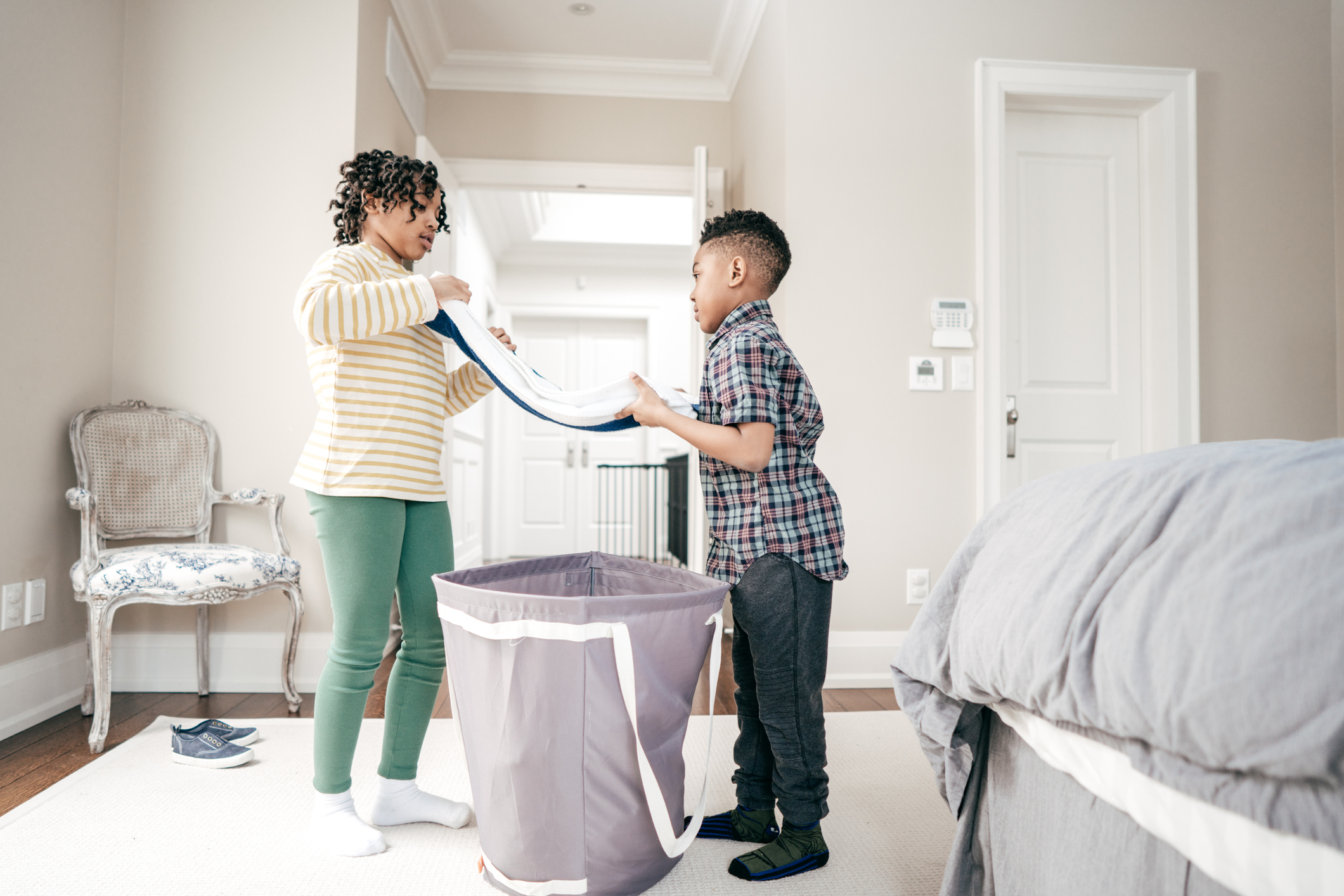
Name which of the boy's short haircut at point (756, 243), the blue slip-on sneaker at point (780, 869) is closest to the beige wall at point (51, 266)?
the boy's short haircut at point (756, 243)

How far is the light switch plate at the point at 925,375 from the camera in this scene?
2752 mm

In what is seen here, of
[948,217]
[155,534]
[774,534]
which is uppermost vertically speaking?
[948,217]

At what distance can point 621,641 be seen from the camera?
42.8 inches

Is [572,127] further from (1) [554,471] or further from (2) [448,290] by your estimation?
(1) [554,471]

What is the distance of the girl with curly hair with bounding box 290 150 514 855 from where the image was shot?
136 centimetres

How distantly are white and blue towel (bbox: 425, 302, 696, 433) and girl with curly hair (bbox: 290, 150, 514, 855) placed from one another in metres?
0.05

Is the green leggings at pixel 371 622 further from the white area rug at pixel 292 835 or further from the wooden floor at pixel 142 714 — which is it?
the wooden floor at pixel 142 714

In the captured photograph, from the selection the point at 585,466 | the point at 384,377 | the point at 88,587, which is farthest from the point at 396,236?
the point at 585,466

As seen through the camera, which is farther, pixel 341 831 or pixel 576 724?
pixel 341 831

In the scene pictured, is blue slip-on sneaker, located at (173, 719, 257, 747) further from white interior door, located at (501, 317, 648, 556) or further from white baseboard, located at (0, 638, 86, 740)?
white interior door, located at (501, 317, 648, 556)

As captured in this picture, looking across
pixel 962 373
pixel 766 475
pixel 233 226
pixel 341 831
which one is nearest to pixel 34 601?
pixel 233 226

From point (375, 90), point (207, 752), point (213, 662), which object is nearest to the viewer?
point (207, 752)

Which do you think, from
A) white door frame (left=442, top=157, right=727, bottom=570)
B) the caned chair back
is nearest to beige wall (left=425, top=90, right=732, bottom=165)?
white door frame (left=442, top=157, right=727, bottom=570)

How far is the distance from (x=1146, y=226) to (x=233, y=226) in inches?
129
